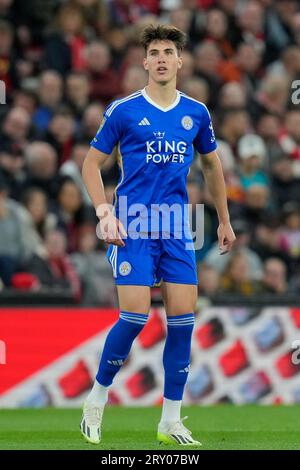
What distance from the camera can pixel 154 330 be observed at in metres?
12.4

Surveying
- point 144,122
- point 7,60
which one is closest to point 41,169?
point 7,60

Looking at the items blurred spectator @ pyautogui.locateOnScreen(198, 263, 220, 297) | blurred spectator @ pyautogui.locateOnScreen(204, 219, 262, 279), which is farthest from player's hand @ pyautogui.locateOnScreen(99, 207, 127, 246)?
blurred spectator @ pyautogui.locateOnScreen(204, 219, 262, 279)

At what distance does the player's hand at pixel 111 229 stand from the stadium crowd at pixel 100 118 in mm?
4885

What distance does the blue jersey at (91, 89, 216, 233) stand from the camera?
794cm

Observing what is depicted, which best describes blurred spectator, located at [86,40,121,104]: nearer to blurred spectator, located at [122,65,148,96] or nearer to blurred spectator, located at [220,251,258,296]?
→ blurred spectator, located at [122,65,148,96]

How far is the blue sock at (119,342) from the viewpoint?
7.82 meters

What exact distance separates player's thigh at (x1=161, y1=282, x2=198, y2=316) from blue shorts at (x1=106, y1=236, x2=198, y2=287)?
0.11ft

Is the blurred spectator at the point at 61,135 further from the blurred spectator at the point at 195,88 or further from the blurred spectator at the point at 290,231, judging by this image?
the blurred spectator at the point at 290,231

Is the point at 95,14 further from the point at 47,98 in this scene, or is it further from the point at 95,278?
the point at 95,278

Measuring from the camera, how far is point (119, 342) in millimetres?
7863

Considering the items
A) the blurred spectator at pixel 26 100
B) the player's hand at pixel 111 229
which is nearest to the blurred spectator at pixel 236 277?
the blurred spectator at pixel 26 100

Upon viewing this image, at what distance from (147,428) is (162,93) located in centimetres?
276
